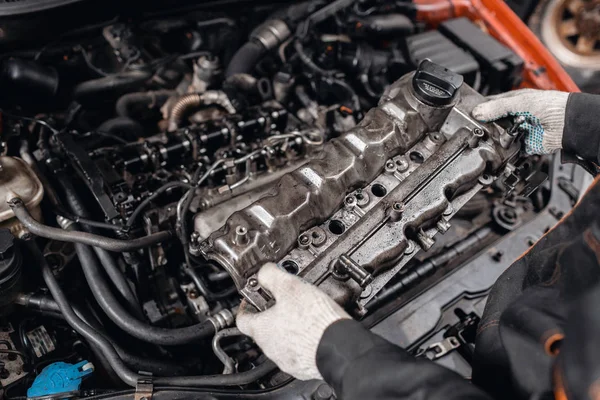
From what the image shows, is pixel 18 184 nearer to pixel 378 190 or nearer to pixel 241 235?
pixel 241 235

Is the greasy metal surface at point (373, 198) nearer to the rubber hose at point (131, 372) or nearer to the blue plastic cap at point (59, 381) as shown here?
the rubber hose at point (131, 372)

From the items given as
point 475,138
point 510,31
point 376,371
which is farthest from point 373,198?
point 510,31

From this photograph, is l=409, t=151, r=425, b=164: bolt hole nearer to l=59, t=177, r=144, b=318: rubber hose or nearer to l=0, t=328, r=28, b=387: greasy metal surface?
l=59, t=177, r=144, b=318: rubber hose

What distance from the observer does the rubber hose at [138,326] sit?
1595mm

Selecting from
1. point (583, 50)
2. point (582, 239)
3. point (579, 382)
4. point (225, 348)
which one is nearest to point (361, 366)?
point (579, 382)

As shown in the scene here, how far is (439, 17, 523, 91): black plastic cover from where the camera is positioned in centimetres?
260

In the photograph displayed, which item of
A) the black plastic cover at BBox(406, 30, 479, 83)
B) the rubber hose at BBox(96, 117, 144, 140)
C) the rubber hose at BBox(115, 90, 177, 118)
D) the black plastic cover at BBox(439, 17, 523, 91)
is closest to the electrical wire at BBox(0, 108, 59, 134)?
the rubber hose at BBox(96, 117, 144, 140)

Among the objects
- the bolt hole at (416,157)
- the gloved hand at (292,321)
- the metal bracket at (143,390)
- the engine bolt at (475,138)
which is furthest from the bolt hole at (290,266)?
the engine bolt at (475,138)

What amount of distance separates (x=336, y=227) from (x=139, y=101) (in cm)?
119

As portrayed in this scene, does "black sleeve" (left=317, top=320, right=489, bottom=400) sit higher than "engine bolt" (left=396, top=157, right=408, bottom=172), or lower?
lower

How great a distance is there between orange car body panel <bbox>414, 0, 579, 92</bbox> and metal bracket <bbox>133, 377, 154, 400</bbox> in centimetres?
231

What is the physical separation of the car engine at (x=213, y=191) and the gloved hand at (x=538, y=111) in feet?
0.20

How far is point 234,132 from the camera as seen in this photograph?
2.12m

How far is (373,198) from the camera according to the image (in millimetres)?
1692
